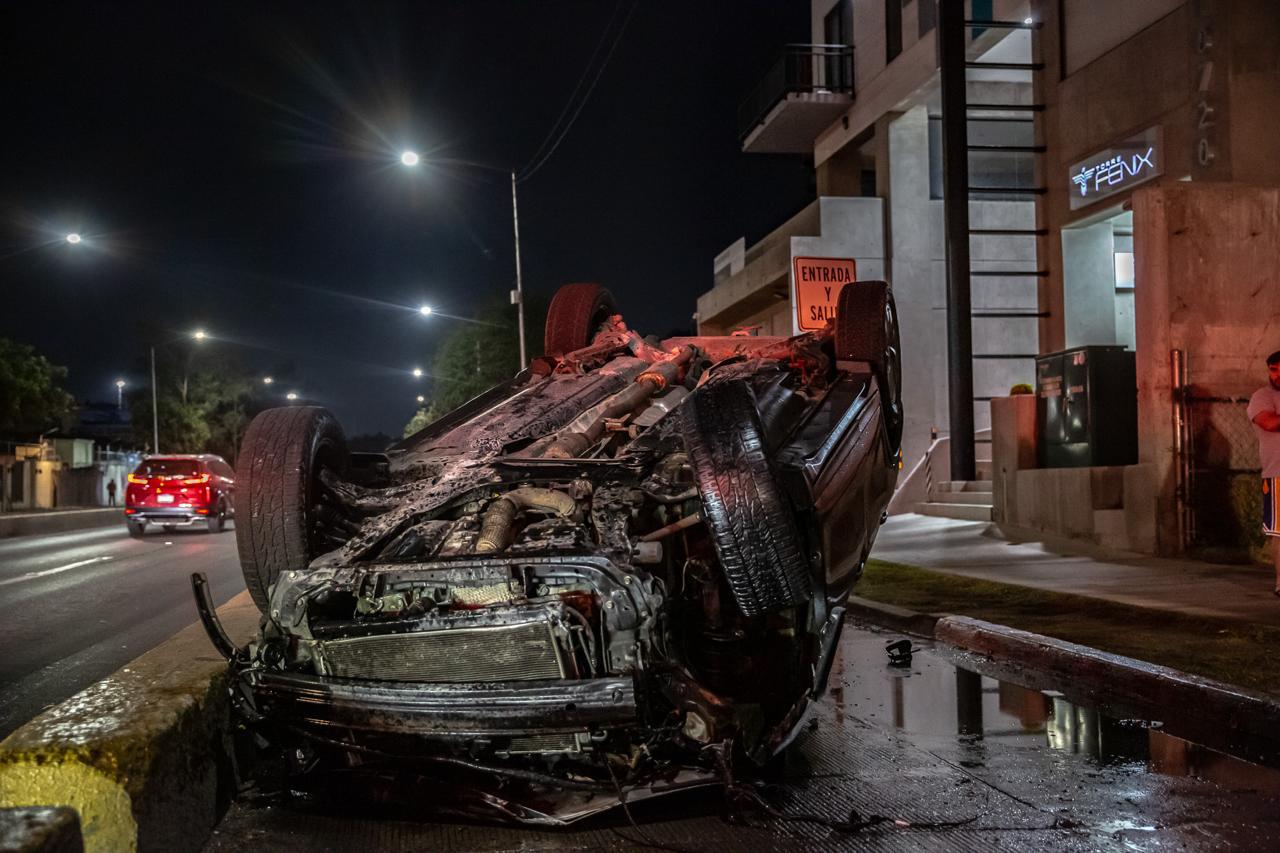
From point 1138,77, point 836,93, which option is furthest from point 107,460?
point 1138,77

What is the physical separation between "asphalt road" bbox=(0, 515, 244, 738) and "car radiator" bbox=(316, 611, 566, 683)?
232cm

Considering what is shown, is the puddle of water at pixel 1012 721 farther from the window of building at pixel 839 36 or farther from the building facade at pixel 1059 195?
the window of building at pixel 839 36

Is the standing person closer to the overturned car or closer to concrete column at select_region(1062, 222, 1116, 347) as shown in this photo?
the overturned car

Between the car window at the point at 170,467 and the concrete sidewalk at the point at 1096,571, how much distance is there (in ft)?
43.0

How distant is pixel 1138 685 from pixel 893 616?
115 inches

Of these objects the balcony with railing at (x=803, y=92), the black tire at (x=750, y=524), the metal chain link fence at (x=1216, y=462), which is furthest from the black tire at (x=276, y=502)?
the balcony with railing at (x=803, y=92)

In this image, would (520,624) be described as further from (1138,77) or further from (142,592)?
(1138,77)

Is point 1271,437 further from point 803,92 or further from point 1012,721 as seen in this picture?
point 803,92

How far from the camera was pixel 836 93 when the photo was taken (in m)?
23.6

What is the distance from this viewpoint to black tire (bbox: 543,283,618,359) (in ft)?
25.9

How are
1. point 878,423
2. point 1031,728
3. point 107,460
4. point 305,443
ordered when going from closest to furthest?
point 305,443
point 1031,728
point 878,423
point 107,460

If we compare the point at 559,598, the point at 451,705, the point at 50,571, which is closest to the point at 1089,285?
the point at 50,571

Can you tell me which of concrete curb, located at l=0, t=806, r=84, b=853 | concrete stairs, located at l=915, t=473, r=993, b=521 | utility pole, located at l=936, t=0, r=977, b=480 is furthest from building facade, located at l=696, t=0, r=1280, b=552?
concrete curb, located at l=0, t=806, r=84, b=853

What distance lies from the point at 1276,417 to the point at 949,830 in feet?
18.5
